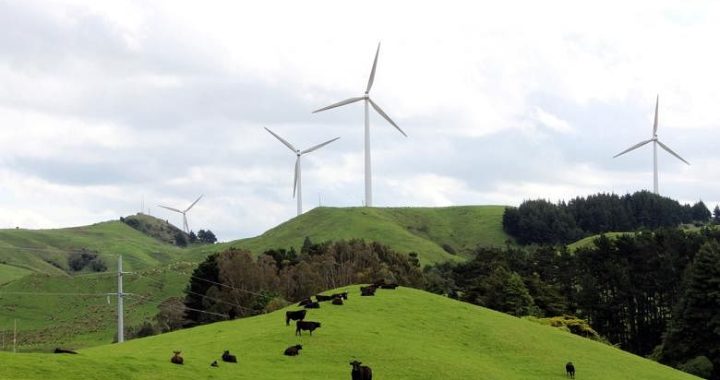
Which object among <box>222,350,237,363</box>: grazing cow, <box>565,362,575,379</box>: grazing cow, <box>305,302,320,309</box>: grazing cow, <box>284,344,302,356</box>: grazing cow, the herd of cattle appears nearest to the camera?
the herd of cattle

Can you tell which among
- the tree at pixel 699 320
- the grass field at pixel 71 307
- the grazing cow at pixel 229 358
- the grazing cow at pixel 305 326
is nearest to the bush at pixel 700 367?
the tree at pixel 699 320

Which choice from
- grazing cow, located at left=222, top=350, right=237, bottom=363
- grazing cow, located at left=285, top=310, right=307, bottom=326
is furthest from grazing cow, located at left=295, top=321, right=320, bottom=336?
grazing cow, located at left=222, top=350, right=237, bottom=363

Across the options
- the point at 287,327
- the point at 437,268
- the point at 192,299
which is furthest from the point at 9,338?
the point at 287,327

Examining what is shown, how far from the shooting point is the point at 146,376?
127 ft

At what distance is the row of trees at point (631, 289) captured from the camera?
310ft

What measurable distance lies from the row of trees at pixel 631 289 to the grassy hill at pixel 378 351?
94.6ft

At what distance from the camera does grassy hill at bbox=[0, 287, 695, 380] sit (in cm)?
4019

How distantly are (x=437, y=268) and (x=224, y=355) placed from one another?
434ft

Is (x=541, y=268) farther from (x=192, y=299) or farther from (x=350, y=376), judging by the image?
(x=350, y=376)

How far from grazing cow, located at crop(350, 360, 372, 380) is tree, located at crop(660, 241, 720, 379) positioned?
186 ft

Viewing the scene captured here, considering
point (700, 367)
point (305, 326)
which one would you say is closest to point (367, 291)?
point (305, 326)

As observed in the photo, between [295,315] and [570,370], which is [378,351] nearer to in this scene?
[295,315]

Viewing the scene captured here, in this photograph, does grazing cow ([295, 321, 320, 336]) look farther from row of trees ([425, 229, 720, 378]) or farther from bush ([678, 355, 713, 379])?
row of trees ([425, 229, 720, 378])

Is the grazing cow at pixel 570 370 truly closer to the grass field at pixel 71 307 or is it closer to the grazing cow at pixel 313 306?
the grazing cow at pixel 313 306
